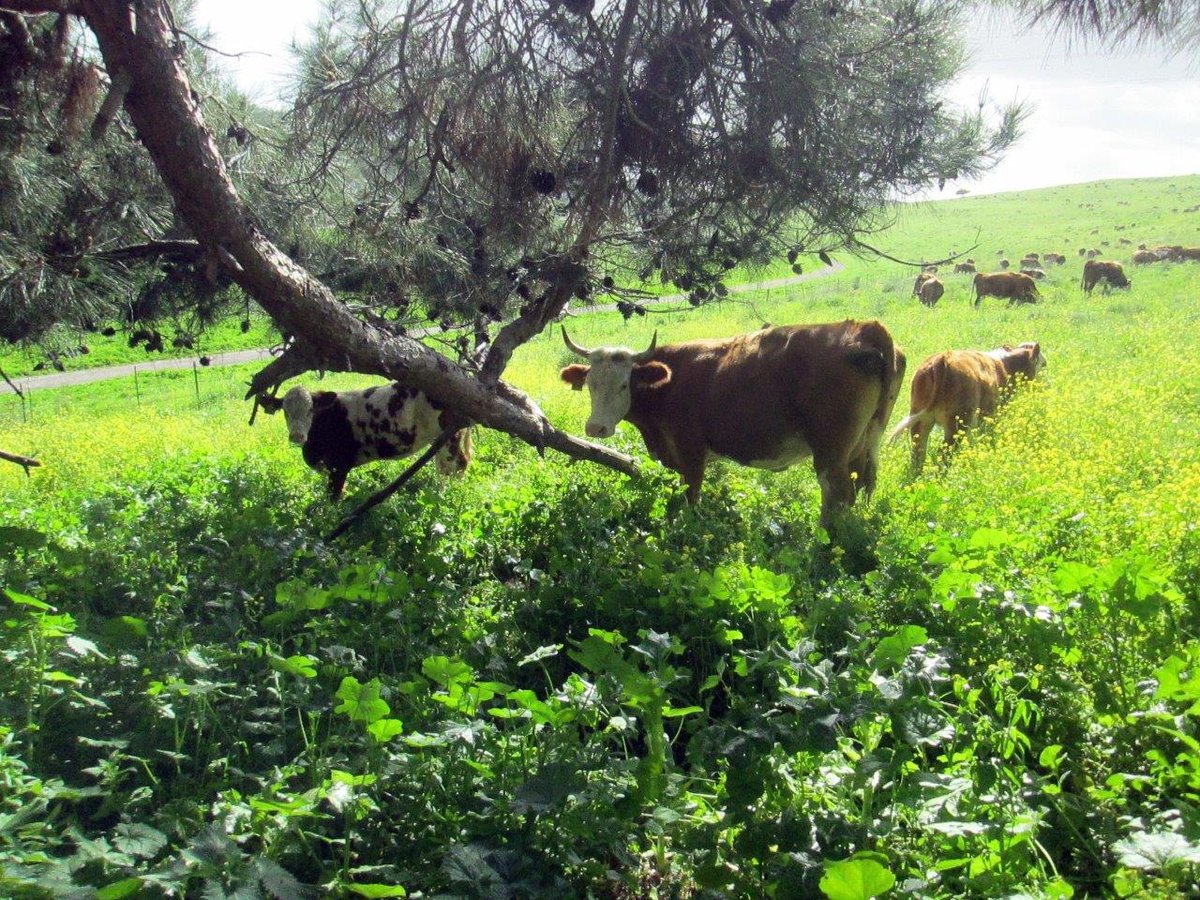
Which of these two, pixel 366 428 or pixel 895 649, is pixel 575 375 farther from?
pixel 895 649

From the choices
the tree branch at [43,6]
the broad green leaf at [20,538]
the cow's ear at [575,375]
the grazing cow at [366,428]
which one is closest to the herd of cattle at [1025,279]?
the cow's ear at [575,375]

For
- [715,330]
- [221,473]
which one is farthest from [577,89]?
[715,330]

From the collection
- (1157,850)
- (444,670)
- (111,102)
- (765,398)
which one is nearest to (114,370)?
(765,398)

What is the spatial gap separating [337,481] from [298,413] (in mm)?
888

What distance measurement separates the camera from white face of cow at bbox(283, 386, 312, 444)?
9.42 metres

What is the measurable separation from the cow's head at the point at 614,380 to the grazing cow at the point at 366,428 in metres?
1.55

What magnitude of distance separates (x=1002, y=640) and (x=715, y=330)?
611 inches

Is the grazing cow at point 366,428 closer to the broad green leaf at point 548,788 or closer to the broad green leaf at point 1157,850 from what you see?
the broad green leaf at point 548,788

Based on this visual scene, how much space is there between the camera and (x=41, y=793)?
8.48 ft

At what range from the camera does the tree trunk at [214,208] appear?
4.52 meters

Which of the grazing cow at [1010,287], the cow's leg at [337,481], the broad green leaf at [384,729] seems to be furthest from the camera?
the grazing cow at [1010,287]

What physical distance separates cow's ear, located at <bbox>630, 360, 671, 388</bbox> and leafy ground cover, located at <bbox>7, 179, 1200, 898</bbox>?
1749 millimetres

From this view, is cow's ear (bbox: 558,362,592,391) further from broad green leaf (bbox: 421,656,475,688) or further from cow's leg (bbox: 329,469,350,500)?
broad green leaf (bbox: 421,656,475,688)

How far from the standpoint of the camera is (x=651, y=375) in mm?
8258
